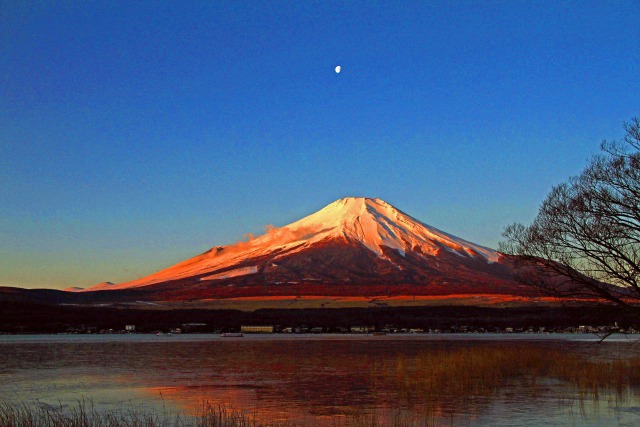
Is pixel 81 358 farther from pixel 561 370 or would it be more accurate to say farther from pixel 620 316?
pixel 620 316

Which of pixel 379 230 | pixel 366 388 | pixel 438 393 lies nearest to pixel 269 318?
pixel 379 230

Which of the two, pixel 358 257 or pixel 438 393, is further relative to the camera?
pixel 358 257

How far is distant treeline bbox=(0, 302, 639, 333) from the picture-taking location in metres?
117

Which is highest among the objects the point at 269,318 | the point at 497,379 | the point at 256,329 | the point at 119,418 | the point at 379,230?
the point at 379,230

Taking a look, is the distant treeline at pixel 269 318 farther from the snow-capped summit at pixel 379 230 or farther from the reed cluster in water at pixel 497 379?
the reed cluster in water at pixel 497 379

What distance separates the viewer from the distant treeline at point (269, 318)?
383ft

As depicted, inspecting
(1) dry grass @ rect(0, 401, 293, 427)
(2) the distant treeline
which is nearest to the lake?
(1) dry grass @ rect(0, 401, 293, 427)

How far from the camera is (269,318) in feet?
415

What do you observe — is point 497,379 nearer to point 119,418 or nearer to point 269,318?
point 119,418

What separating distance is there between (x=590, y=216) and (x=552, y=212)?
134 centimetres

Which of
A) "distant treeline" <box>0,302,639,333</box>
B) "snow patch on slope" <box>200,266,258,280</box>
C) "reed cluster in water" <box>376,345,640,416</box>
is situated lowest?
"reed cluster in water" <box>376,345,640,416</box>

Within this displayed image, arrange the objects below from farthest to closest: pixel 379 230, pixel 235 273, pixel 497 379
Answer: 1. pixel 379 230
2. pixel 235 273
3. pixel 497 379

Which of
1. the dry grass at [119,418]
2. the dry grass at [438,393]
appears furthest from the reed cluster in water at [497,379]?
the dry grass at [119,418]

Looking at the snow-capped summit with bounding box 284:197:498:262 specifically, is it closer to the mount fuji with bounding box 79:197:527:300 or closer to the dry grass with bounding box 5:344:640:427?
the mount fuji with bounding box 79:197:527:300
